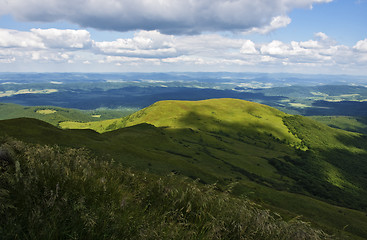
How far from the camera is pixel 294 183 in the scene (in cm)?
12506

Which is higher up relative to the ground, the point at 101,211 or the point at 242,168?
the point at 101,211

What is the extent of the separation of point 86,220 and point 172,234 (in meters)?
1.92

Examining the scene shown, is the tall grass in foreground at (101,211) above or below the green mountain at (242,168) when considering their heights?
above

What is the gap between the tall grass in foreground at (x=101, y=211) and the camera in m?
4.70

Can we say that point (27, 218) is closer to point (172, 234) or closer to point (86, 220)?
point (86, 220)

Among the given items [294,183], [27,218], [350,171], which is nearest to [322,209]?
[294,183]

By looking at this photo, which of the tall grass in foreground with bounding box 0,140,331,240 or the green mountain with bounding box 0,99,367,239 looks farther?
the green mountain with bounding box 0,99,367,239

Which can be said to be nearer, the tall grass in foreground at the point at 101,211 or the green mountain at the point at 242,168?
the tall grass in foreground at the point at 101,211

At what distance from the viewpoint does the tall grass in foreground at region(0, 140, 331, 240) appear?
15.4ft

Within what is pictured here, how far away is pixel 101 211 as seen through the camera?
542 centimetres

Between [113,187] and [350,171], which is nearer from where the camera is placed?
[113,187]

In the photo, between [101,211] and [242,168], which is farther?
[242,168]

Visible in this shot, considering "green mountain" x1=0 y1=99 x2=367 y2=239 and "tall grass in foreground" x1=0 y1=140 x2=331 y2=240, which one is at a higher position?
"tall grass in foreground" x1=0 y1=140 x2=331 y2=240

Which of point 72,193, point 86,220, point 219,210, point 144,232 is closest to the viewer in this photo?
point 86,220
